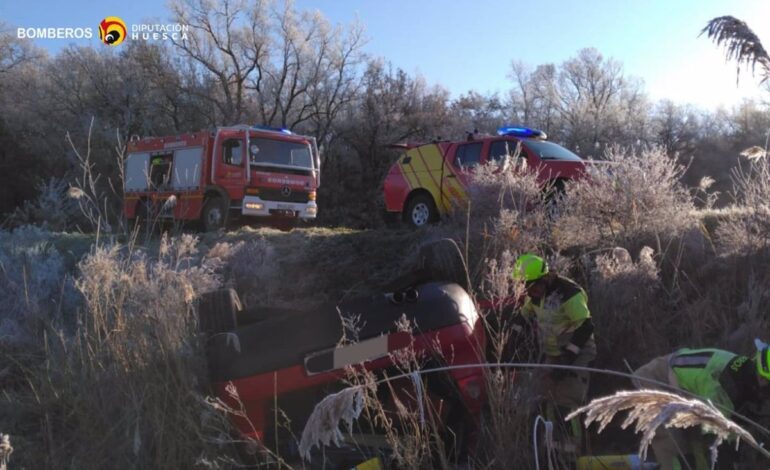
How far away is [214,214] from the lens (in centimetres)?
1330

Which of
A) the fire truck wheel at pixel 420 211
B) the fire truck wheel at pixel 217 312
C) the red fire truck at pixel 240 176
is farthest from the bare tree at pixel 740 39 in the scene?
the red fire truck at pixel 240 176

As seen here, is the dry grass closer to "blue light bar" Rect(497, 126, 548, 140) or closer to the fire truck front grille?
"blue light bar" Rect(497, 126, 548, 140)

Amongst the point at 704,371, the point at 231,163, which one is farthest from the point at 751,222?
the point at 231,163

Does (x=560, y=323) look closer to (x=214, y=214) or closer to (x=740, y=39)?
(x=740, y=39)

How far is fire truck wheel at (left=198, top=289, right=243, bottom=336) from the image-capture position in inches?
163

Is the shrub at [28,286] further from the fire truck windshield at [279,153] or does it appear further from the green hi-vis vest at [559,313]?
the fire truck windshield at [279,153]

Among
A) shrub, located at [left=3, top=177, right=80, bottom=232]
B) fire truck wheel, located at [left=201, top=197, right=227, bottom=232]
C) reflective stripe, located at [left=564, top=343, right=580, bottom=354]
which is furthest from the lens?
shrub, located at [left=3, top=177, right=80, bottom=232]

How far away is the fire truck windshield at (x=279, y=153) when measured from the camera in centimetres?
1348

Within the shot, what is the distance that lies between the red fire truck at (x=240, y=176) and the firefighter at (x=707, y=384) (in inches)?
419

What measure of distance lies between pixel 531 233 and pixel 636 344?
133 centimetres

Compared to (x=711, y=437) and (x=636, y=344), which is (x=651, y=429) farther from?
(x=636, y=344)

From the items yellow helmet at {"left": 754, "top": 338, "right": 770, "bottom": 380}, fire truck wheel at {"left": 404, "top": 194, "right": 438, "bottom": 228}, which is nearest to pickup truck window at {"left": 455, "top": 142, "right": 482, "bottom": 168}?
fire truck wheel at {"left": 404, "top": 194, "right": 438, "bottom": 228}

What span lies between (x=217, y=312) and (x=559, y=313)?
222 centimetres

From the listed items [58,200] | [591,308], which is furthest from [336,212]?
[591,308]
